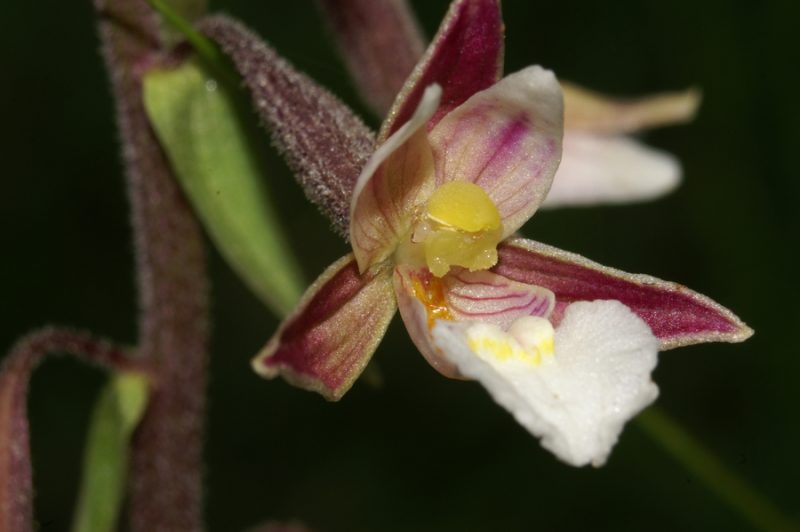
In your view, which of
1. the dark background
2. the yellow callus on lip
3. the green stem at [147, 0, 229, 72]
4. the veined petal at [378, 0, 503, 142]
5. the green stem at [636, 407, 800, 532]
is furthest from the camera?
the dark background

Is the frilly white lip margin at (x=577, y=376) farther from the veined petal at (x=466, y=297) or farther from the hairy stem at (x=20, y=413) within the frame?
the hairy stem at (x=20, y=413)

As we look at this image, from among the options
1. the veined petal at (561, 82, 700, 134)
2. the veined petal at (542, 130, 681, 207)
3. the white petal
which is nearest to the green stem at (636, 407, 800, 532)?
the veined petal at (542, 130, 681, 207)

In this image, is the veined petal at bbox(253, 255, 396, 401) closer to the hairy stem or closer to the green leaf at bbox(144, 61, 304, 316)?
the green leaf at bbox(144, 61, 304, 316)

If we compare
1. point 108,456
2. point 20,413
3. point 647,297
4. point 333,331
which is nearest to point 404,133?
point 333,331

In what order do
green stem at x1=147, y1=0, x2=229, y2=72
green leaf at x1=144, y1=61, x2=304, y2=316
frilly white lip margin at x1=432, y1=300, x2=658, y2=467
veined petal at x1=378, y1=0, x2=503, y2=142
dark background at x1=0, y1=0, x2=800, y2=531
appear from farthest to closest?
dark background at x1=0, y1=0, x2=800, y2=531, green leaf at x1=144, y1=61, x2=304, y2=316, green stem at x1=147, y1=0, x2=229, y2=72, veined petal at x1=378, y1=0, x2=503, y2=142, frilly white lip margin at x1=432, y1=300, x2=658, y2=467

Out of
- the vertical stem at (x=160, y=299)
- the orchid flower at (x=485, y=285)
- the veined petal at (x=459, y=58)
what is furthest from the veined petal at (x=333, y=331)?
the vertical stem at (x=160, y=299)

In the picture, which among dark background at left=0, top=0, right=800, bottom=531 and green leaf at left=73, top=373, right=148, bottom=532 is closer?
green leaf at left=73, top=373, right=148, bottom=532

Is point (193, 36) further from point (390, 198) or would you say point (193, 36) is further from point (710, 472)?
point (710, 472)

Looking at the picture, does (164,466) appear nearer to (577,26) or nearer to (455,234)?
(455,234)
